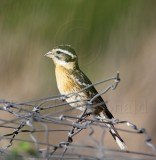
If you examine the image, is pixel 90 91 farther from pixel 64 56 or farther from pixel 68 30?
pixel 68 30

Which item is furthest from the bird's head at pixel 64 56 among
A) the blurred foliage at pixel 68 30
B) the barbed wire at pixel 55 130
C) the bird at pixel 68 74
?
the blurred foliage at pixel 68 30

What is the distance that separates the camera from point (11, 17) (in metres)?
9.25

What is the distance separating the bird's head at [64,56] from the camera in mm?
6312

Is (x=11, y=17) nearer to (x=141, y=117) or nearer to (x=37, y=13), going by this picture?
(x=37, y=13)

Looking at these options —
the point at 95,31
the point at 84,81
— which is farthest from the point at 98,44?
the point at 84,81

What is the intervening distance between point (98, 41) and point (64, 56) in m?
2.56

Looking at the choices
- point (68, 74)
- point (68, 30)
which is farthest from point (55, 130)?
point (68, 30)

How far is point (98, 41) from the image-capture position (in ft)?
29.2

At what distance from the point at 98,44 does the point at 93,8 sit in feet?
1.56

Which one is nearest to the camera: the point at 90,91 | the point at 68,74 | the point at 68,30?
the point at 90,91

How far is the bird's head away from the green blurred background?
237 cm

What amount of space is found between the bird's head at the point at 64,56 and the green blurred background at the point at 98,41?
2.37m

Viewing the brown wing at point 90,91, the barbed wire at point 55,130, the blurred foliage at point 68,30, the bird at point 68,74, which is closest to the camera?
the barbed wire at point 55,130

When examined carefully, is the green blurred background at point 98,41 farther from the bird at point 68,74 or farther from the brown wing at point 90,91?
the brown wing at point 90,91
